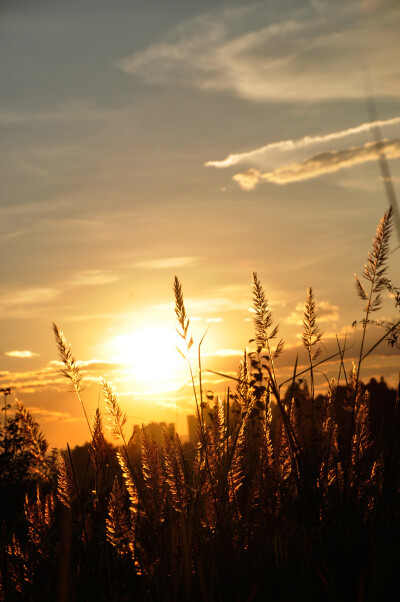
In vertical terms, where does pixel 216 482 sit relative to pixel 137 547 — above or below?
above

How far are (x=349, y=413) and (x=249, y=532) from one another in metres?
0.83

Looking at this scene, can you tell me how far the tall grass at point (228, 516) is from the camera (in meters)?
2.24

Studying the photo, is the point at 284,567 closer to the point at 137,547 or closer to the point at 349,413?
the point at 137,547

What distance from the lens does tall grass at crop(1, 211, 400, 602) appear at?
2.24 m

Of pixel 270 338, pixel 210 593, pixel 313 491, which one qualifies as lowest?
pixel 210 593

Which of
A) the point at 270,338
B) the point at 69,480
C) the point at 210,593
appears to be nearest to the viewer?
the point at 210,593

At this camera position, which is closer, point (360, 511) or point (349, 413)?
point (360, 511)

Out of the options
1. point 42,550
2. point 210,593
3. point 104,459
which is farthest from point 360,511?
point 42,550

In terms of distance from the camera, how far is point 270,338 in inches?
135

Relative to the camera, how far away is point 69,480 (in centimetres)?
289

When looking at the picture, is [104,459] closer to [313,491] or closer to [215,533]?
[215,533]

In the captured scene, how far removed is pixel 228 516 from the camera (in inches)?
104

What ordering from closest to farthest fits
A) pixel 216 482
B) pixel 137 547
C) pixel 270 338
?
pixel 137 547 < pixel 216 482 < pixel 270 338

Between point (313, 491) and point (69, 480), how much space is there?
1147 millimetres
